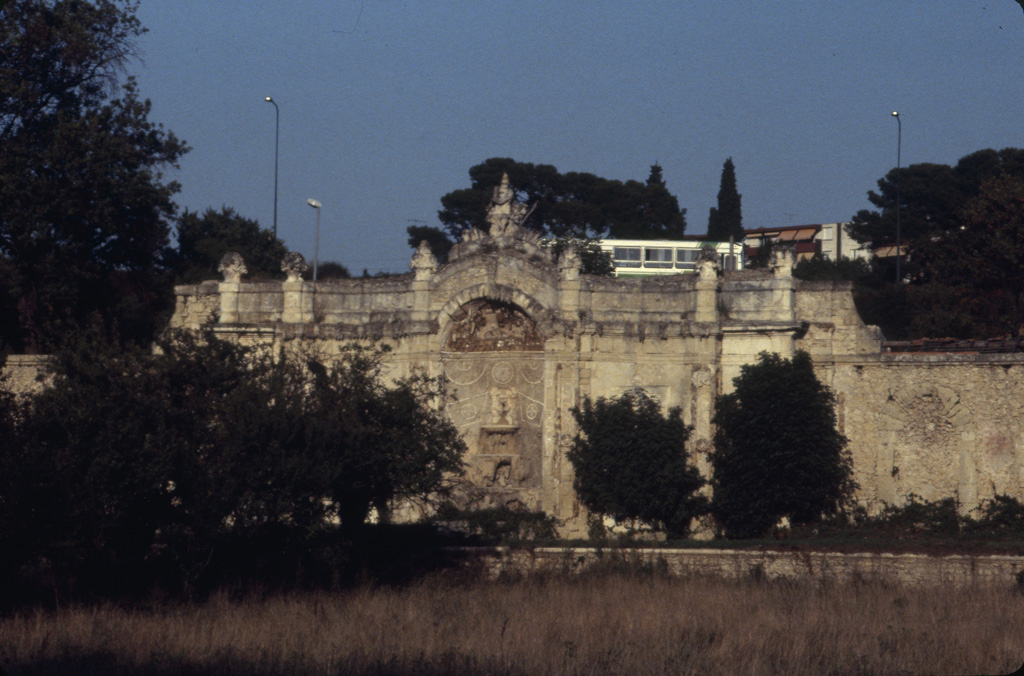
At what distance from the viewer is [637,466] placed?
28016mm

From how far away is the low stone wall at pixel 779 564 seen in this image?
23016 millimetres

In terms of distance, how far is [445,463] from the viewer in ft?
83.3

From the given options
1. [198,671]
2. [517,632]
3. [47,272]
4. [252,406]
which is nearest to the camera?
[198,671]

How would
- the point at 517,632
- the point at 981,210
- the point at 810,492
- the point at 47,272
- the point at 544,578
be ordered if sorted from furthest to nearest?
the point at 981,210
the point at 47,272
the point at 810,492
the point at 544,578
the point at 517,632

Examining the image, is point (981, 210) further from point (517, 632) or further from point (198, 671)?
point (198, 671)

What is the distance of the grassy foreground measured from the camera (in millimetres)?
18125

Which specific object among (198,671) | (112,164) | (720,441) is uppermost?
(112,164)

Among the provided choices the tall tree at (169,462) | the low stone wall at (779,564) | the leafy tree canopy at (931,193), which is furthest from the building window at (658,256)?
the tall tree at (169,462)

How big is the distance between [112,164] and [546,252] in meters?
13.3

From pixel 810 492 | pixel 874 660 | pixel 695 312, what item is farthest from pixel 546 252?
pixel 874 660

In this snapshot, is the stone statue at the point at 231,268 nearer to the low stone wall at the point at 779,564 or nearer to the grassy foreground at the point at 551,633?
the low stone wall at the point at 779,564

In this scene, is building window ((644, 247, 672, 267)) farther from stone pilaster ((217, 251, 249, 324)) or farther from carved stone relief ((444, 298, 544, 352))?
stone pilaster ((217, 251, 249, 324))

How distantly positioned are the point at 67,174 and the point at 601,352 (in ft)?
52.1

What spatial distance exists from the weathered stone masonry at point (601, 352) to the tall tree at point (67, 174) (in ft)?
16.5
